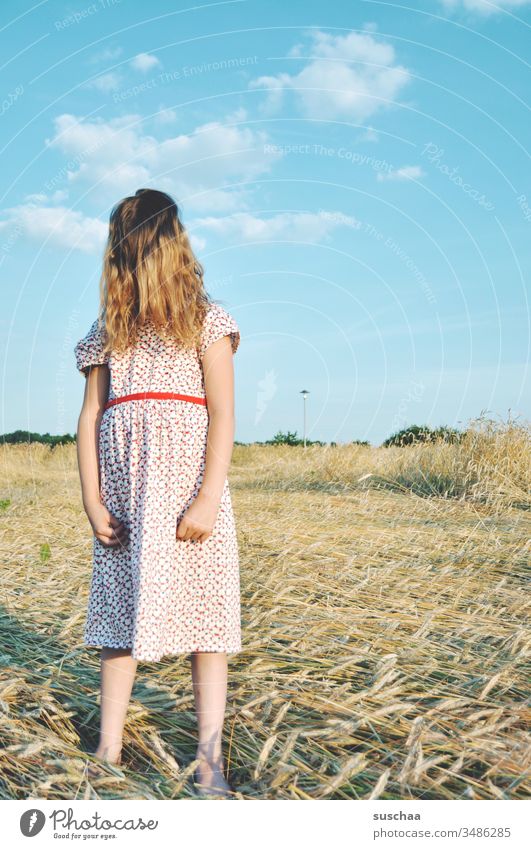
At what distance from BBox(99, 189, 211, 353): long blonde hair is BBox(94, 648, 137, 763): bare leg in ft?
3.16

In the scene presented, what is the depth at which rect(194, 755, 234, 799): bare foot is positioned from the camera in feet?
5.90

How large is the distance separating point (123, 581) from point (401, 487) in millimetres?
5359

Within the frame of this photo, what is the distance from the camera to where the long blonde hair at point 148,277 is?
2.10m

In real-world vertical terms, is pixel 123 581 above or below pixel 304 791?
above

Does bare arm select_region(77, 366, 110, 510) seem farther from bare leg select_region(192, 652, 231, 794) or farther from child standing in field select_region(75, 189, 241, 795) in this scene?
bare leg select_region(192, 652, 231, 794)

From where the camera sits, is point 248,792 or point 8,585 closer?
point 248,792

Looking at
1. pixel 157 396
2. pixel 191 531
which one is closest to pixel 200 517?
pixel 191 531

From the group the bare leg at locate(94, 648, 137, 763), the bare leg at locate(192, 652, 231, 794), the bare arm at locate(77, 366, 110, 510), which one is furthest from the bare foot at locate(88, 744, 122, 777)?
the bare arm at locate(77, 366, 110, 510)

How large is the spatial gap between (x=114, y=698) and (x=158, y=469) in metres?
0.70

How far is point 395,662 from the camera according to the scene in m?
2.39
